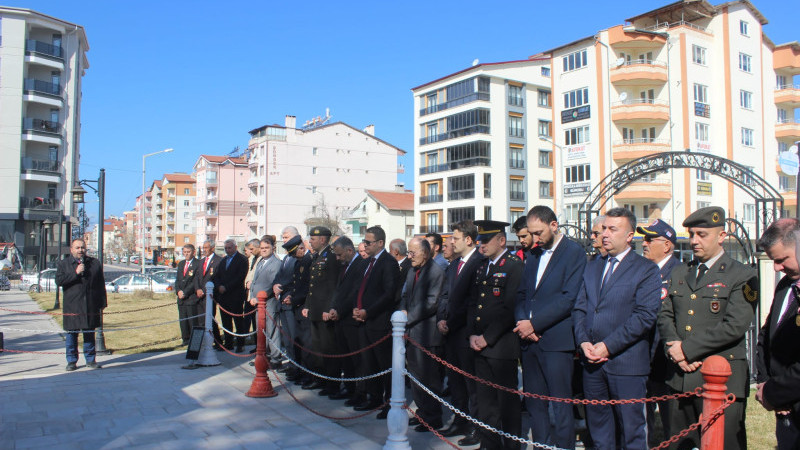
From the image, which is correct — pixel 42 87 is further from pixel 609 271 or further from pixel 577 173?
pixel 609 271

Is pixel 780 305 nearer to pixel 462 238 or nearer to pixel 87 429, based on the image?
pixel 462 238

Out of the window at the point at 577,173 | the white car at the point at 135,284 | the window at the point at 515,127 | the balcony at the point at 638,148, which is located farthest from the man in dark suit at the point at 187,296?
the window at the point at 515,127

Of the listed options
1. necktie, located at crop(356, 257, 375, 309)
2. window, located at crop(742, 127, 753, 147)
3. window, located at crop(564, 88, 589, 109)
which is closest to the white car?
necktie, located at crop(356, 257, 375, 309)

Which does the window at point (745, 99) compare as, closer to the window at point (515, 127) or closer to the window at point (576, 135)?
the window at point (576, 135)

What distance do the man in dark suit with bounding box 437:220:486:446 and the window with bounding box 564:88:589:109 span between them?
40.9 meters

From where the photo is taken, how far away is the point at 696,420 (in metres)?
4.37

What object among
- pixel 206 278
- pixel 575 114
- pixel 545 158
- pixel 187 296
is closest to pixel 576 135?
pixel 575 114

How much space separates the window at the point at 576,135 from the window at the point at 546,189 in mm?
11360

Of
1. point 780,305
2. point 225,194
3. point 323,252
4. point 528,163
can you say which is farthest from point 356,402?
point 225,194

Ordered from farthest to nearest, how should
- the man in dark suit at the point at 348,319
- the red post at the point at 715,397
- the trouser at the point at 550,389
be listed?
the man in dark suit at the point at 348,319 < the trouser at the point at 550,389 < the red post at the point at 715,397

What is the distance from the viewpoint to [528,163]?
56188 millimetres

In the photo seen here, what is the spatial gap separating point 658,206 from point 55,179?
4583 centimetres

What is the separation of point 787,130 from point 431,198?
31.3 metres

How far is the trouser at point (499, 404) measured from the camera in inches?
201
